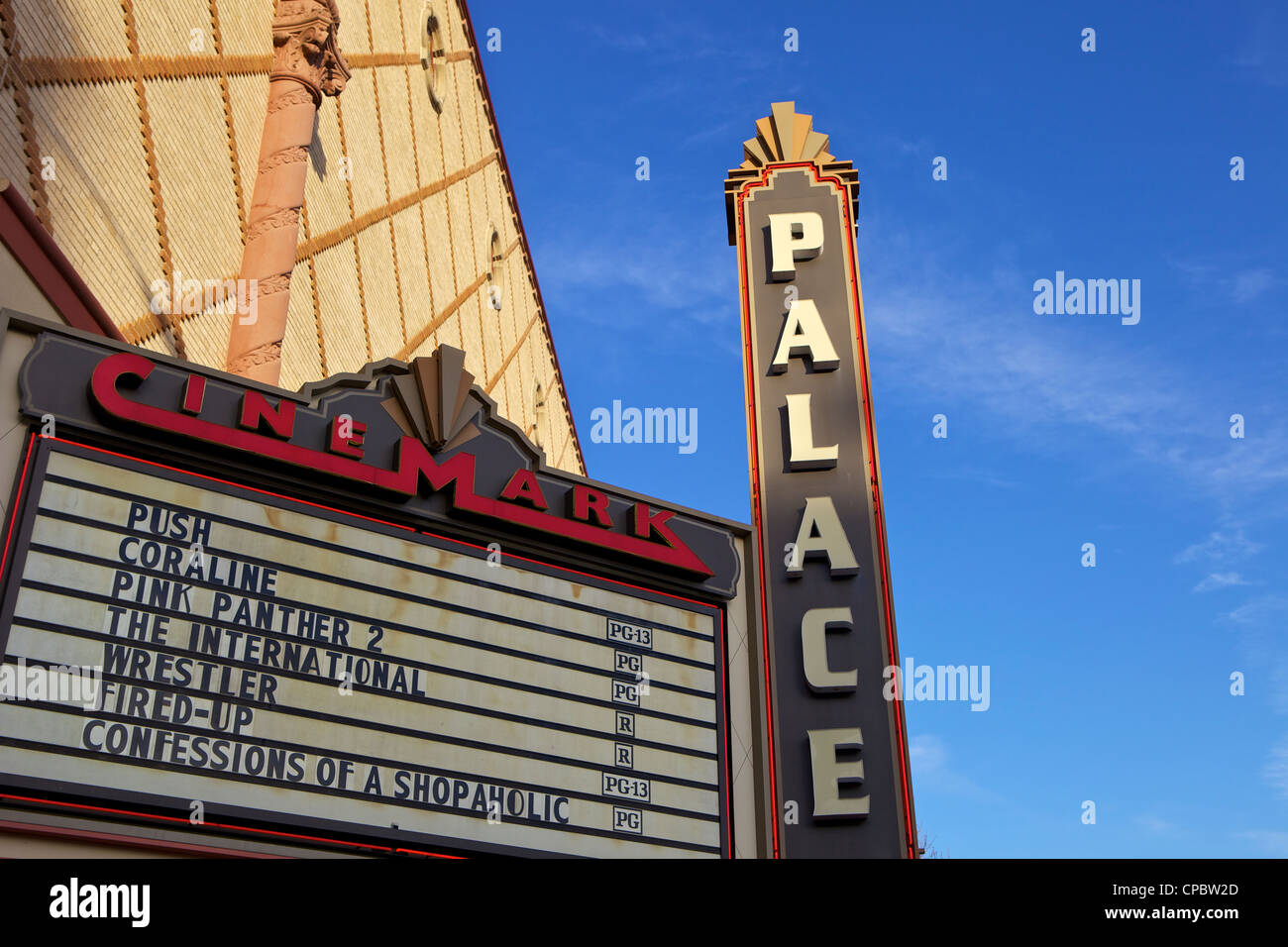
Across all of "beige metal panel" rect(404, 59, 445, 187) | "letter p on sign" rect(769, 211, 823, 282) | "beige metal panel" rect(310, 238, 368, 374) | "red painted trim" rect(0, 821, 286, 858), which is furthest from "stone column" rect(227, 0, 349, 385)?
"red painted trim" rect(0, 821, 286, 858)

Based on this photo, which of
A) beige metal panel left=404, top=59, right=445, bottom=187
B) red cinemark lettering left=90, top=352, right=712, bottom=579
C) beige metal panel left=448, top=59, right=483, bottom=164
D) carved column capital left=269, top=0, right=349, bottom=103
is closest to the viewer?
red cinemark lettering left=90, top=352, right=712, bottom=579

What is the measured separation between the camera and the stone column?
1373 cm

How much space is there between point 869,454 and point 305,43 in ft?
33.2

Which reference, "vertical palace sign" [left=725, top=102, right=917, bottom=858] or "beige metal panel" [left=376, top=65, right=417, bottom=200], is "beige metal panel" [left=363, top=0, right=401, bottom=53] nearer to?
"beige metal panel" [left=376, top=65, right=417, bottom=200]

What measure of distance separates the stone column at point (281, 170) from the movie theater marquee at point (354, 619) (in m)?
5.04

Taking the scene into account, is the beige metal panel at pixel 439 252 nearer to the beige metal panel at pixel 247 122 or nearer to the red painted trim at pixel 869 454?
the beige metal panel at pixel 247 122

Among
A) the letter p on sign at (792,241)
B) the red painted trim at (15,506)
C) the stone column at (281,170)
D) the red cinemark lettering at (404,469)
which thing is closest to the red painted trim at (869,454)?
the letter p on sign at (792,241)

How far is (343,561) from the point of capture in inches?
342

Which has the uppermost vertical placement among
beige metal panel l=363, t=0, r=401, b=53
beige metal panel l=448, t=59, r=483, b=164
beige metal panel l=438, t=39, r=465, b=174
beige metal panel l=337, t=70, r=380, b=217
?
beige metal panel l=448, t=59, r=483, b=164

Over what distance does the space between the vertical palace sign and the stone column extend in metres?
5.94

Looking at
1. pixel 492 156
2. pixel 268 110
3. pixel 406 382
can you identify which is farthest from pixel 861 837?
pixel 492 156

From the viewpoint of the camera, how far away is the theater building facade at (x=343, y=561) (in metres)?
7.45

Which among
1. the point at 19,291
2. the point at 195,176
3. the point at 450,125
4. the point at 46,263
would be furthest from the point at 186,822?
the point at 450,125
